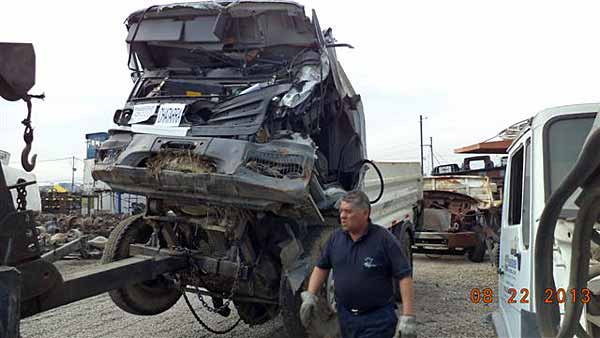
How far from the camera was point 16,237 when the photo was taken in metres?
3.17

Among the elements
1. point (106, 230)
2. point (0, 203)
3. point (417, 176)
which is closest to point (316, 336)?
point (0, 203)

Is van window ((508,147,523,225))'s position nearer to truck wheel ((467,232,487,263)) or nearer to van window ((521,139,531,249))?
van window ((521,139,531,249))

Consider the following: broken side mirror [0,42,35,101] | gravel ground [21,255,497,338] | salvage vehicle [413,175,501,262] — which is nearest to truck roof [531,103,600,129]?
gravel ground [21,255,497,338]

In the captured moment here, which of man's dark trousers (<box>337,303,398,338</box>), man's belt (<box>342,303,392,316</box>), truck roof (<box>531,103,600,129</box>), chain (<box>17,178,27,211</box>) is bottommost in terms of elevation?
man's dark trousers (<box>337,303,398,338</box>)

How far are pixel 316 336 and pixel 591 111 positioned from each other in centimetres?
278

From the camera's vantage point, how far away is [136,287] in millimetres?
5270

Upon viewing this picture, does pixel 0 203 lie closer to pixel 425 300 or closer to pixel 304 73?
pixel 304 73

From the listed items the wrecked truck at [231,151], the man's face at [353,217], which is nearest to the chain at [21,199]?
the wrecked truck at [231,151]

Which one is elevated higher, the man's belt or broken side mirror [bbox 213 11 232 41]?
broken side mirror [bbox 213 11 232 41]

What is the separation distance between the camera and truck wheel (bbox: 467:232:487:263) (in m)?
12.1

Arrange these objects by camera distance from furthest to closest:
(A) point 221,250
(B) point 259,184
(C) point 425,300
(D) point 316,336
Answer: (C) point 425,300 → (A) point 221,250 → (D) point 316,336 → (B) point 259,184

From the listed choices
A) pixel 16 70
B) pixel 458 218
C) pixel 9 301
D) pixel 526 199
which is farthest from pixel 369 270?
pixel 458 218

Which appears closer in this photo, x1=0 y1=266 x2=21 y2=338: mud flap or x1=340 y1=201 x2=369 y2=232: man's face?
x1=0 y1=266 x2=21 y2=338: mud flap

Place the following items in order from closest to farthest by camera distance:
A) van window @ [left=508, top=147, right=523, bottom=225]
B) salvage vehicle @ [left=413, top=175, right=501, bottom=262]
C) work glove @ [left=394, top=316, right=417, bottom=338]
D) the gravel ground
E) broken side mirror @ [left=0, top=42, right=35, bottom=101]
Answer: work glove @ [left=394, top=316, right=417, bottom=338] → broken side mirror @ [left=0, top=42, right=35, bottom=101] → van window @ [left=508, top=147, right=523, bottom=225] → the gravel ground → salvage vehicle @ [left=413, top=175, right=501, bottom=262]
